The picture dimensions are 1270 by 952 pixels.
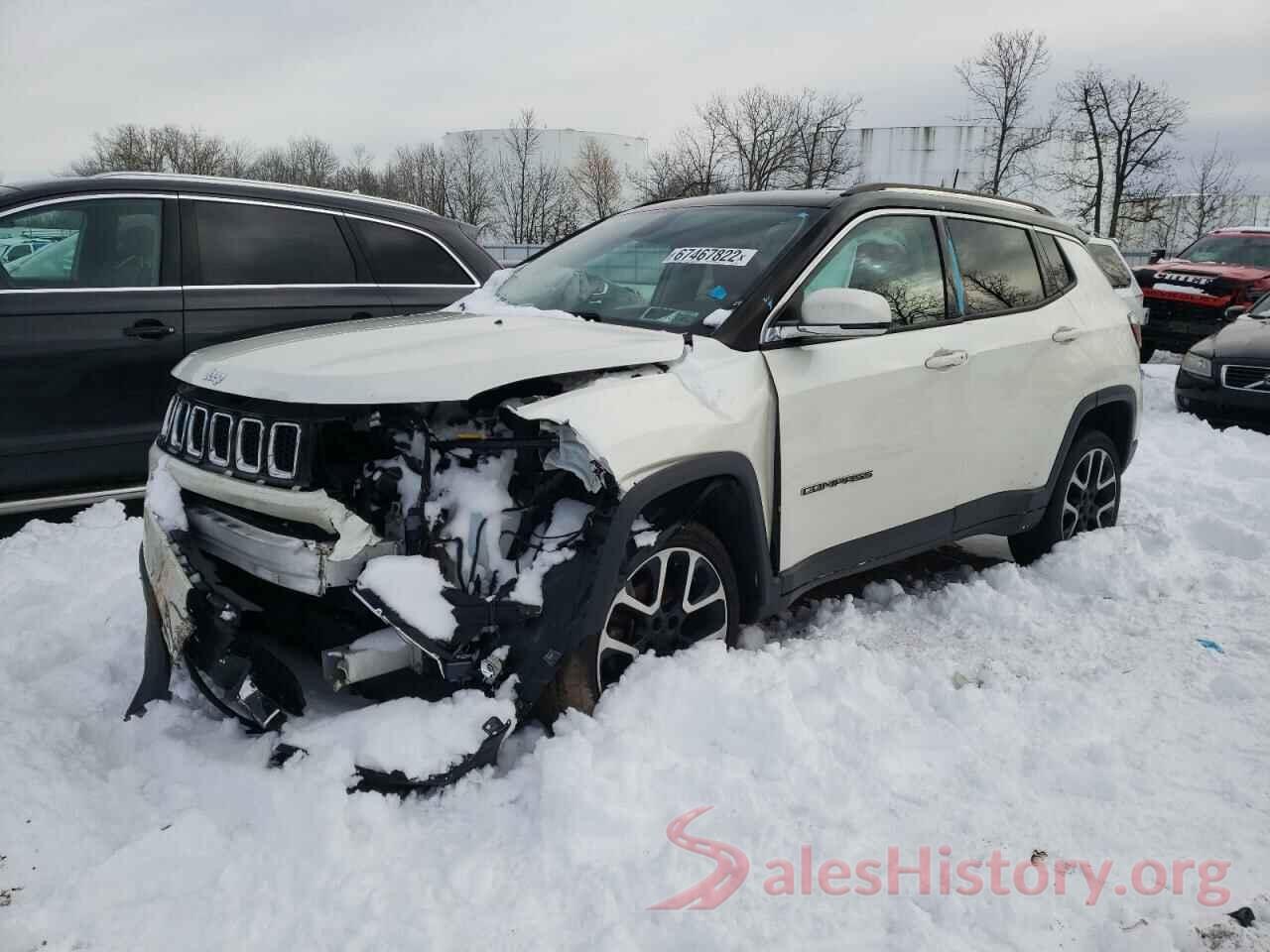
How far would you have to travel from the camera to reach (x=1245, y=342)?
28.8 feet

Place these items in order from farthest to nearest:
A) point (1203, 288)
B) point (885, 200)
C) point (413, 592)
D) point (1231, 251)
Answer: point (1231, 251), point (1203, 288), point (885, 200), point (413, 592)

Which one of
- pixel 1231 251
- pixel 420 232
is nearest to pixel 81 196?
pixel 420 232

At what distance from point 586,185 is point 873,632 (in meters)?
66.2

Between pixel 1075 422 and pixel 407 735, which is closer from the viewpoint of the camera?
pixel 407 735

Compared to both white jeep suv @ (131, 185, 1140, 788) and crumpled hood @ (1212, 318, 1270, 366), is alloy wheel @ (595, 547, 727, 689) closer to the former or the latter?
white jeep suv @ (131, 185, 1140, 788)

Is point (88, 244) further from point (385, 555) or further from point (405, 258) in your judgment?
point (385, 555)

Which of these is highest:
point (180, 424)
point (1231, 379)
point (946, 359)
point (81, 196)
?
point (81, 196)

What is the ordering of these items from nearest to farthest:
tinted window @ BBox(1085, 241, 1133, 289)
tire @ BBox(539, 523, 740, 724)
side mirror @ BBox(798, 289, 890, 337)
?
tire @ BBox(539, 523, 740, 724) → side mirror @ BBox(798, 289, 890, 337) → tinted window @ BBox(1085, 241, 1133, 289)

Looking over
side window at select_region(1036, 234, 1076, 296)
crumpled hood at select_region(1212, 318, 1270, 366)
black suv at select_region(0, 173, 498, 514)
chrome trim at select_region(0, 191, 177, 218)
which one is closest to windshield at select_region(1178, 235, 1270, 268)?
crumpled hood at select_region(1212, 318, 1270, 366)

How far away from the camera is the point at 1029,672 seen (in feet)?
11.9

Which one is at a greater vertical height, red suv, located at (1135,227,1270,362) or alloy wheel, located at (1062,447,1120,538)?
red suv, located at (1135,227,1270,362)

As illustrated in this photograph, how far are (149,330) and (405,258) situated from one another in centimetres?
150

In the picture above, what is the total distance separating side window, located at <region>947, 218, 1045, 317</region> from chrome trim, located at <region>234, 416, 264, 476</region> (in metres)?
2.89

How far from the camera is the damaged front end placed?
2641mm
